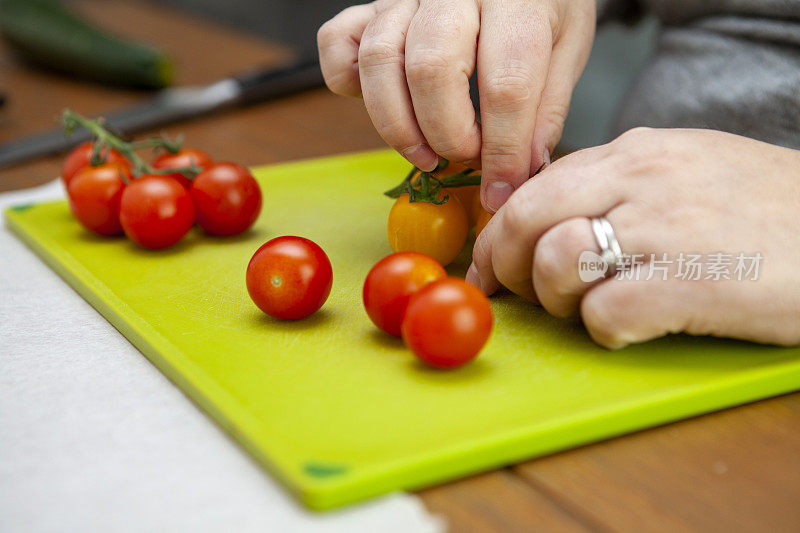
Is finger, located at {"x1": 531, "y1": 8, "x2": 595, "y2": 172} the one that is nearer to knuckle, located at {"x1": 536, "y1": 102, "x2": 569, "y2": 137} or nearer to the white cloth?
knuckle, located at {"x1": 536, "y1": 102, "x2": 569, "y2": 137}

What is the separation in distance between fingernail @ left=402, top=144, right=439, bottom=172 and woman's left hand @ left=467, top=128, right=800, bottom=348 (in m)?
0.18

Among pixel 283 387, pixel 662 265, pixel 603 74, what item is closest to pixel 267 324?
pixel 283 387

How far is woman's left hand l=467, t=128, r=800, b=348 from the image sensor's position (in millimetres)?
819

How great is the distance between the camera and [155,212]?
3.77 ft

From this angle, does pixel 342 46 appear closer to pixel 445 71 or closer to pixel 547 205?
pixel 445 71

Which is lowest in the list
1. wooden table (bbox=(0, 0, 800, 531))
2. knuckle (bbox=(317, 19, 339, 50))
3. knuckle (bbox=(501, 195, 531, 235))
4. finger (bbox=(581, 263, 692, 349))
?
wooden table (bbox=(0, 0, 800, 531))

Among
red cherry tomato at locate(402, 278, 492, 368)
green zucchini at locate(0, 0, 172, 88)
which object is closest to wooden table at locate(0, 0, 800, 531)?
red cherry tomato at locate(402, 278, 492, 368)

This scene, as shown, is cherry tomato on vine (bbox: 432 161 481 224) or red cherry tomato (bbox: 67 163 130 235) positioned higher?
red cherry tomato (bbox: 67 163 130 235)

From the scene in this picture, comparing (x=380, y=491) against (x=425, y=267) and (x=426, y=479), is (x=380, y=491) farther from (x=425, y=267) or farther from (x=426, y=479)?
(x=425, y=267)

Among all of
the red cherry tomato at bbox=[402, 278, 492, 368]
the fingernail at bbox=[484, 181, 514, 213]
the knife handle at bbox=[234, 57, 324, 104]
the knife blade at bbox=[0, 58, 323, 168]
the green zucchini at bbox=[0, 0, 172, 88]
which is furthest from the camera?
the green zucchini at bbox=[0, 0, 172, 88]

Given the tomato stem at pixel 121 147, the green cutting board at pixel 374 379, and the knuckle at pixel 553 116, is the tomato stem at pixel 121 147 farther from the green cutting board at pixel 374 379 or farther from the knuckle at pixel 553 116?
the knuckle at pixel 553 116

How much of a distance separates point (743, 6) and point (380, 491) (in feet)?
3.50

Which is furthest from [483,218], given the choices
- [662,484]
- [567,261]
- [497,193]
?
[662,484]

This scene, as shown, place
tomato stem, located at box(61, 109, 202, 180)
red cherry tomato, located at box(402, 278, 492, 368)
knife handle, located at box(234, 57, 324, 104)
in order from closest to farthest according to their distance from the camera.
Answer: red cherry tomato, located at box(402, 278, 492, 368)
tomato stem, located at box(61, 109, 202, 180)
knife handle, located at box(234, 57, 324, 104)
